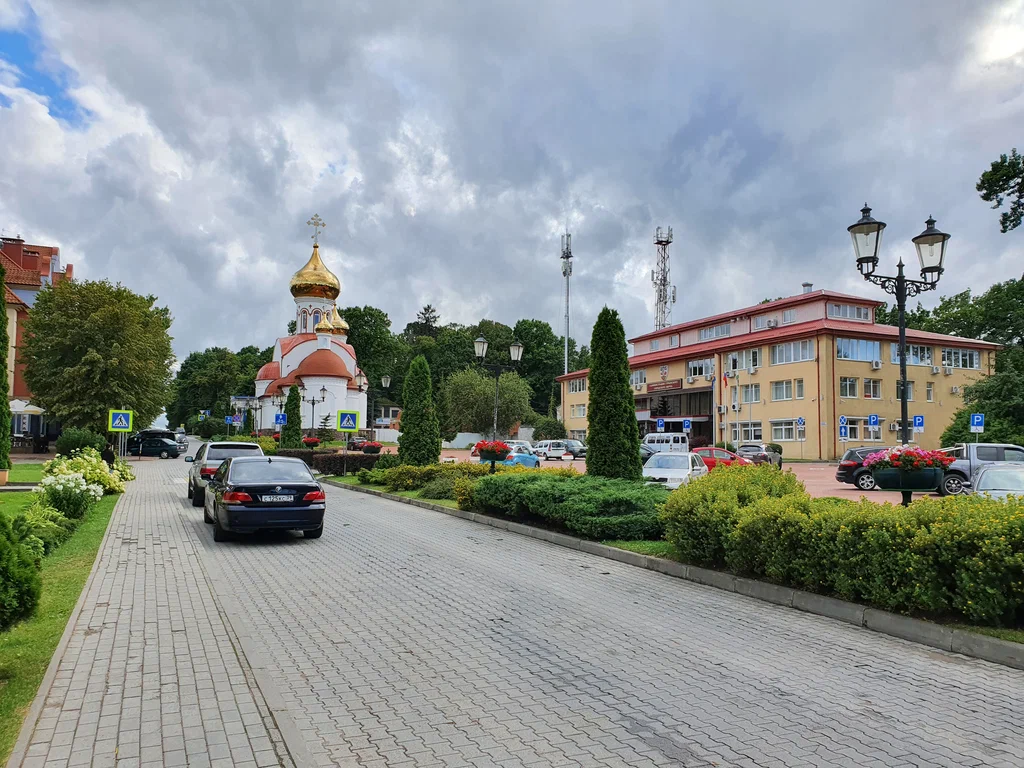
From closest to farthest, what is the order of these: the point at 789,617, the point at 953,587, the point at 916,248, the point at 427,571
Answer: the point at 953,587, the point at 789,617, the point at 427,571, the point at 916,248

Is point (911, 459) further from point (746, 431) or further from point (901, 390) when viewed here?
point (746, 431)

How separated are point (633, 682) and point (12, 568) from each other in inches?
176

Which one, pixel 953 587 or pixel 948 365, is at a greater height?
pixel 948 365

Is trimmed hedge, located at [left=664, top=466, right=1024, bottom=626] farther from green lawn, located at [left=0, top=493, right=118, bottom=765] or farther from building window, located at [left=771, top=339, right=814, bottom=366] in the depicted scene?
building window, located at [left=771, top=339, right=814, bottom=366]

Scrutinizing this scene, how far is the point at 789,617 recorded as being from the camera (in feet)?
24.0

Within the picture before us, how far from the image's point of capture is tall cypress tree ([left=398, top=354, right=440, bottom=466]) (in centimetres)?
2453

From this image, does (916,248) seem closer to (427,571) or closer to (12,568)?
(427,571)

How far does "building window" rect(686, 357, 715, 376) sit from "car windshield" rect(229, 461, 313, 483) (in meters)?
48.3

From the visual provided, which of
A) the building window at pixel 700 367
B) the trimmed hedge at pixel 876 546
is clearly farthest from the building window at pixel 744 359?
the trimmed hedge at pixel 876 546

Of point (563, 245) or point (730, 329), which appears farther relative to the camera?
point (563, 245)

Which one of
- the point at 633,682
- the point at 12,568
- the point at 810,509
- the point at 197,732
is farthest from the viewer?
the point at 810,509

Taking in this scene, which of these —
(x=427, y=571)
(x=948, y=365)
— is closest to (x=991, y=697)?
(x=427, y=571)

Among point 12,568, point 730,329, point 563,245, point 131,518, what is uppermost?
point 563,245

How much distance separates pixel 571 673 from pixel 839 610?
11.1 ft
